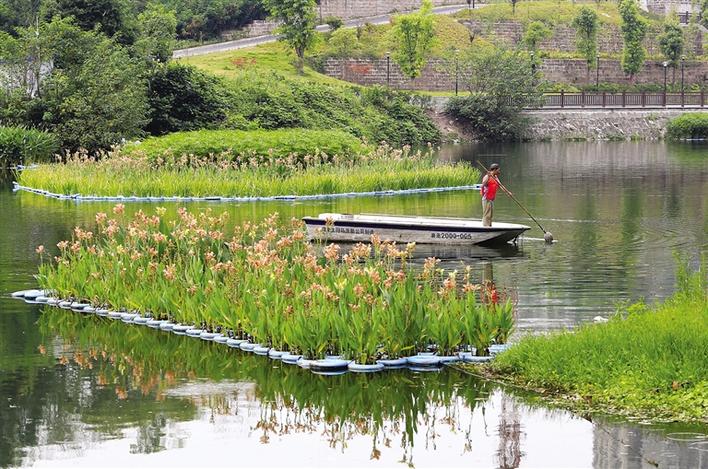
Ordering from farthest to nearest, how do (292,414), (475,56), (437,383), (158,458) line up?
(475,56) < (437,383) < (292,414) < (158,458)

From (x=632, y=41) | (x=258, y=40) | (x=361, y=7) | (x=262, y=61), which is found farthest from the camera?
(x=361, y=7)

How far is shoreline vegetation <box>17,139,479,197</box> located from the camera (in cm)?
4262

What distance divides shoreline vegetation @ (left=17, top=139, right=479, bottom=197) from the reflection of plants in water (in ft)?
72.0

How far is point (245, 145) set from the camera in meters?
49.4

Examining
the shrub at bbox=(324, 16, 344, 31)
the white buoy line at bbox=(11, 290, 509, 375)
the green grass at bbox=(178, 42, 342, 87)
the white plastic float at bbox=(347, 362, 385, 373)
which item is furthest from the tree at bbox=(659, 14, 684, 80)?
the white plastic float at bbox=(347, 362, 385, 373)

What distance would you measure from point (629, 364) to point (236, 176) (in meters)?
29.1

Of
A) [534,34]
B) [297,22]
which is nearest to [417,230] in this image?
[297,22]

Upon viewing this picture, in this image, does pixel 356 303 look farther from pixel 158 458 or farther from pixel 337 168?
pixel 337 168

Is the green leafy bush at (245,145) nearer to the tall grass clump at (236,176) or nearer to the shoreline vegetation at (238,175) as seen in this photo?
the shoreline vegetation at (238,175)

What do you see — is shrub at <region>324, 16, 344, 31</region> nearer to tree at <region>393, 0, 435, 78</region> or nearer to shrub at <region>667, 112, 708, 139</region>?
tree at <region>393, 0, 435, 78</region>

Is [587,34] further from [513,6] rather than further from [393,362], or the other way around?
[393,362]

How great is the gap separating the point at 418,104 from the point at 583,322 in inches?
2855

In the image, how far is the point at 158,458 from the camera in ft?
47.1

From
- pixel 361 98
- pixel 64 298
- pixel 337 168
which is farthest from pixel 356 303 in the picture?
pixel 361 98
